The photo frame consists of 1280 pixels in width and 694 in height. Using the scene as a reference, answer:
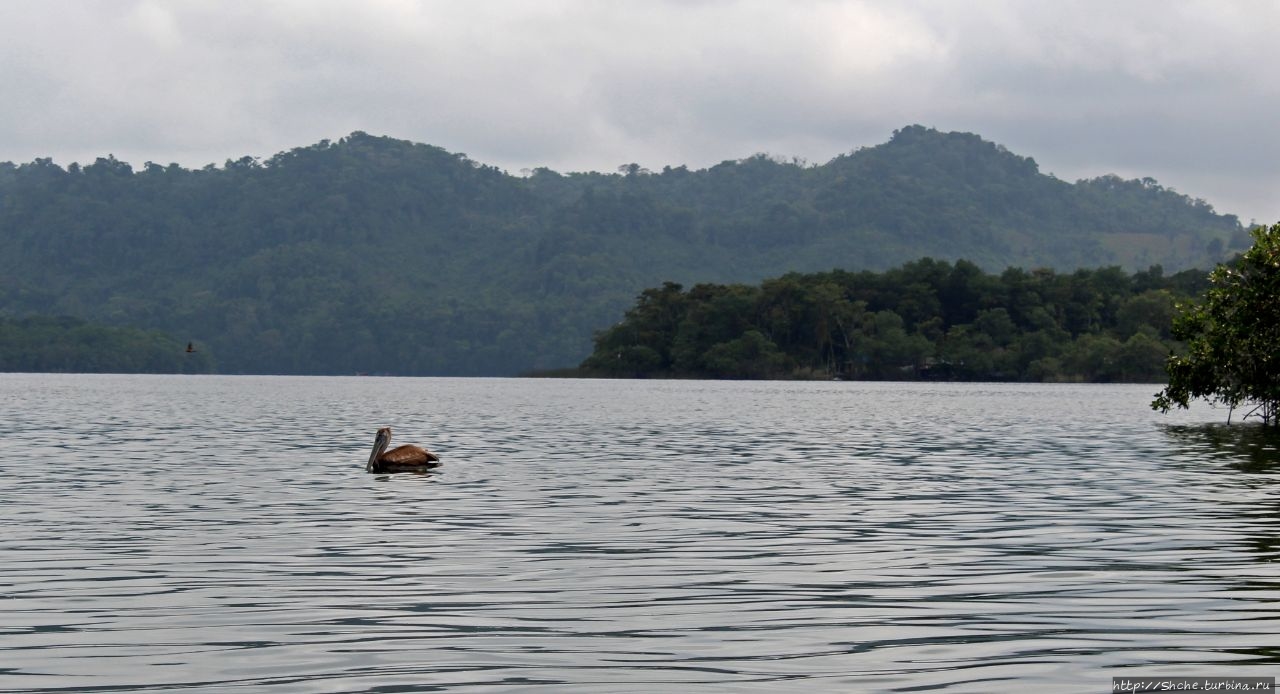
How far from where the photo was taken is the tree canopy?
68.1 metres

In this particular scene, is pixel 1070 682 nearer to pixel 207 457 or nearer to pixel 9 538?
pixel 9 538

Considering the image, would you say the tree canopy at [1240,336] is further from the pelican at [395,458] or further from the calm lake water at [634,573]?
the pelican at [395,458]

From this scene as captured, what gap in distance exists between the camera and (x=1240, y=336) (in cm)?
6919

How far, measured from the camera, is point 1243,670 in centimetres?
1331

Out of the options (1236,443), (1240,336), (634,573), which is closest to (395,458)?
Answer: (634,573)

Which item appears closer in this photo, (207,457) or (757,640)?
(757,640)

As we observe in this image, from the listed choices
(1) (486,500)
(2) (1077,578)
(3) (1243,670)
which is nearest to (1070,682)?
(3) (1243,670)

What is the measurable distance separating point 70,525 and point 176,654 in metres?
13.0

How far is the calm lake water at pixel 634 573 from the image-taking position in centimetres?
1380

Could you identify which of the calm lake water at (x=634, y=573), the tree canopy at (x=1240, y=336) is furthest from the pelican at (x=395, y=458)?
the tree canopy at (x=1240, y=336)

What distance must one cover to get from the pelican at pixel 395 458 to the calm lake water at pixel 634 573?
71 cm

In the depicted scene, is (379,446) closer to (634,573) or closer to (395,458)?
(395,458)

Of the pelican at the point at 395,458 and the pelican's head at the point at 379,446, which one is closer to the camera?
the pelican at the point at 395,458

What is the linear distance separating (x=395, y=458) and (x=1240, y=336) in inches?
1765
